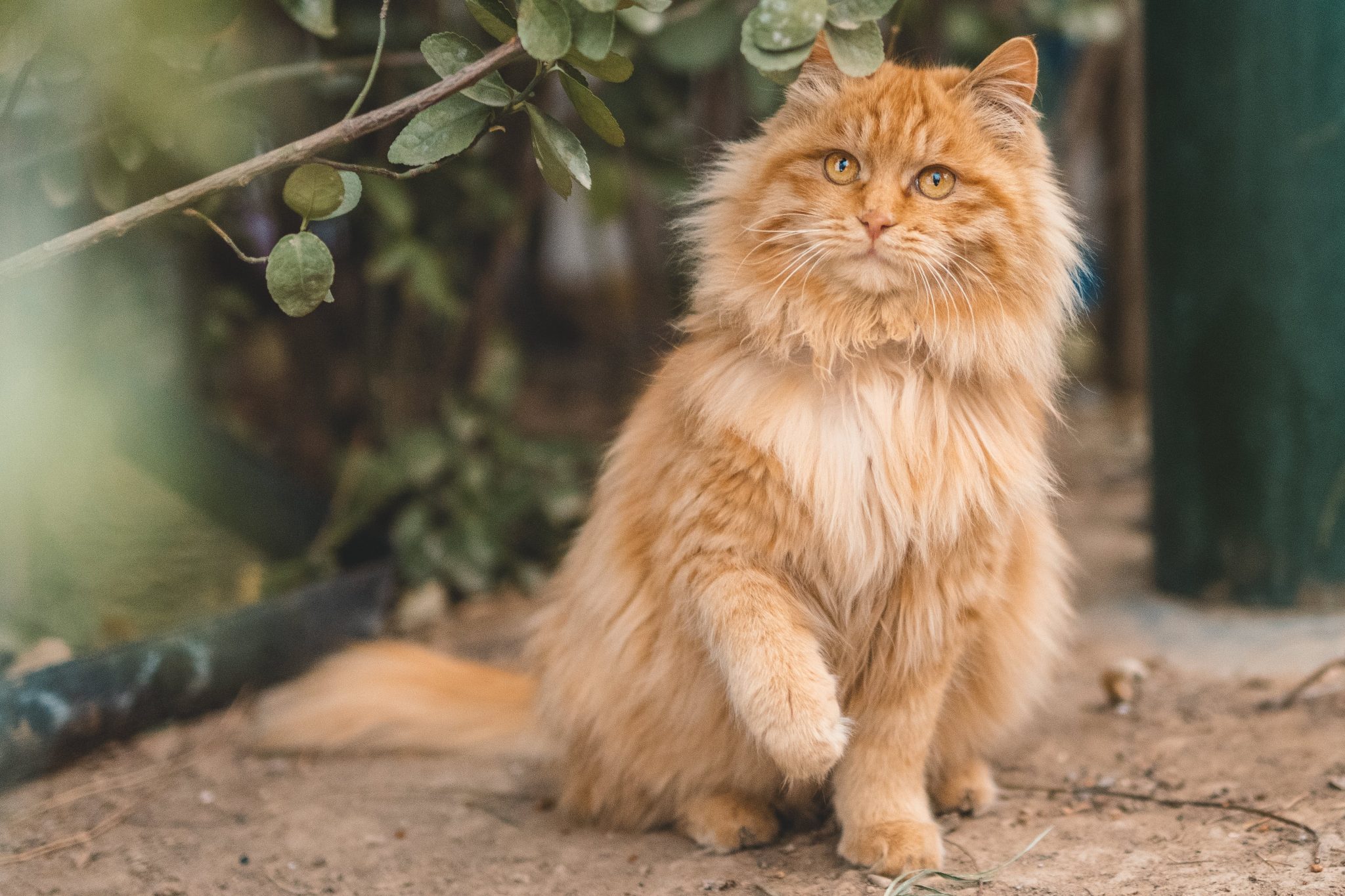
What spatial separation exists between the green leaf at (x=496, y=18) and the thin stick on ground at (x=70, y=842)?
1679mm

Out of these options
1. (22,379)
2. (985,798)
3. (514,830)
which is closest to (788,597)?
(985,798)

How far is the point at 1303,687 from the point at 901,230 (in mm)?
1381

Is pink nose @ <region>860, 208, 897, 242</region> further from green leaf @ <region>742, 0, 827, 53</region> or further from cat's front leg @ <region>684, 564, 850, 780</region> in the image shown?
cat's front leg @ <region>684, 564, 850, 780</region>

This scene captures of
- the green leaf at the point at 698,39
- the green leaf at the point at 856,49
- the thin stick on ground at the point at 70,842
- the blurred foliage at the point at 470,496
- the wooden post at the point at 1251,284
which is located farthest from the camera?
the blurred foliage at the point at 470,496

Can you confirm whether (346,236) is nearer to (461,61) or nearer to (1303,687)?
(461,61)

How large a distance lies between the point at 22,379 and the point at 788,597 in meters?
2.23

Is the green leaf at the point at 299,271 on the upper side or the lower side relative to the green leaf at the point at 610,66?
lower

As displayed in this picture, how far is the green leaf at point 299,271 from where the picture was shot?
5.33 feet

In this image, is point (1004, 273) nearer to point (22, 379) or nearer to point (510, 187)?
point (510, 187)

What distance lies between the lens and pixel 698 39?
3154 mm

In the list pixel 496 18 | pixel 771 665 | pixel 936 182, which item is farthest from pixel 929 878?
pixel 496 18

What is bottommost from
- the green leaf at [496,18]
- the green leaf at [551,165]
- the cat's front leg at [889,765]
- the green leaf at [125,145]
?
the cat's front leg at [889,765]

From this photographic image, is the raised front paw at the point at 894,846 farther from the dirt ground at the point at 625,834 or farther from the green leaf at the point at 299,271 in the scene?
the green leaf at the point at 299,271

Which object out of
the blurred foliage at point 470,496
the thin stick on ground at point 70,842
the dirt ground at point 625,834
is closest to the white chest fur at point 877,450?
the dirt ground at point 625,834
